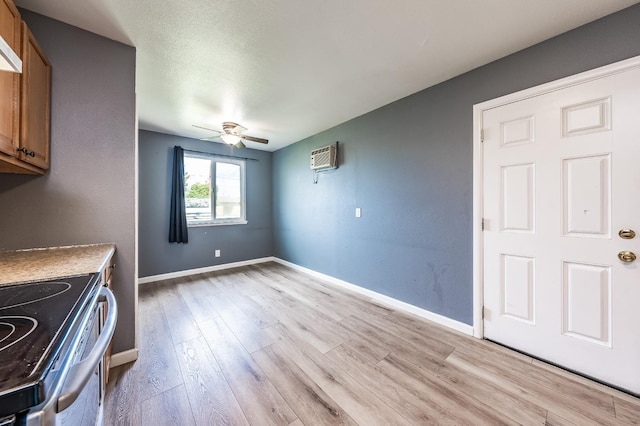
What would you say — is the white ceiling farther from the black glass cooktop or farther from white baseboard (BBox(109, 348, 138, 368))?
white baseboard (BBox(109, 348, 138, 368))

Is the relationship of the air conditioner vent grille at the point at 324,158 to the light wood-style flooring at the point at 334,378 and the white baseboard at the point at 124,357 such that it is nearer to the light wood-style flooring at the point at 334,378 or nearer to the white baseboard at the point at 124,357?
the light wood-style flooring at the point at 334,378

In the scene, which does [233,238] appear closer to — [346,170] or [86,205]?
[346,170]

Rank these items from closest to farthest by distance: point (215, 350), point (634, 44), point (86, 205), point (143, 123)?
point (634, 44), point (86, 205), point (215, 350), point (143, 123)

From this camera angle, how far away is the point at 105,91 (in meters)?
1.77

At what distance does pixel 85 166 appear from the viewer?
1721mm

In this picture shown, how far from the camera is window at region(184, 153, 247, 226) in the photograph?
14.0 ft

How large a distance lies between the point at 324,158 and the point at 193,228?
104 inches

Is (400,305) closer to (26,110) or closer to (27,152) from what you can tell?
(27,152)

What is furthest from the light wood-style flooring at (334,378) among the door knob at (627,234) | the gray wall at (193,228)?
the gray wall at (193,228)

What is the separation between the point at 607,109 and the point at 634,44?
0.38 meters

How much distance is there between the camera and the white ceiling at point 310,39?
1.51 m

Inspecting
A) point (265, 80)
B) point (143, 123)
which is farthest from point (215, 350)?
point (143, 123)

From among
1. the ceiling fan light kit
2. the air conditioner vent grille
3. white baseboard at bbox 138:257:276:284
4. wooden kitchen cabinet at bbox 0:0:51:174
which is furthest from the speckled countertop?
the air conditioner vent grille

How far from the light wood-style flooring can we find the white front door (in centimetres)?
24
